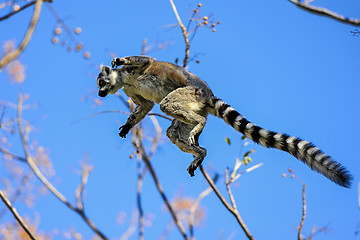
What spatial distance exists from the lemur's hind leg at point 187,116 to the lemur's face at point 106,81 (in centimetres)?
116

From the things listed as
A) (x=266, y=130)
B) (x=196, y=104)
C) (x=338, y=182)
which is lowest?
(x=338, y=182)

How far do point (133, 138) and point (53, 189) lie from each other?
2750 millimetres

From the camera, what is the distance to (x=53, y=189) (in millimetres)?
12648

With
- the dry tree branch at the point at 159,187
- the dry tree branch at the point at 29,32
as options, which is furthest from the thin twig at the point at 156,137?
the dry tree branch at the point at 29,32

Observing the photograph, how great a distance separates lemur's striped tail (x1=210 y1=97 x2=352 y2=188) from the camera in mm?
6023

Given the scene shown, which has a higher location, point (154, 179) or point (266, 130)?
point (154, 179)

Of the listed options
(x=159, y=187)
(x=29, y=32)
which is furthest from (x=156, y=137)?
(x=29, y=32)

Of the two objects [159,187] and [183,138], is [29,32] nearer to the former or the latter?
[183,138]

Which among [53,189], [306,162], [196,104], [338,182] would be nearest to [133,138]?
[53,189]

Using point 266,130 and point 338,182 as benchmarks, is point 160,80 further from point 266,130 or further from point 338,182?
point 338,182

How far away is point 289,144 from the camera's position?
7379 millimetres

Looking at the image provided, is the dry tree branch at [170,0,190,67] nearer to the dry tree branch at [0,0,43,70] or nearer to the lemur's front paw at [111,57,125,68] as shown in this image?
the lemur's front paw at [111,57,125,68]

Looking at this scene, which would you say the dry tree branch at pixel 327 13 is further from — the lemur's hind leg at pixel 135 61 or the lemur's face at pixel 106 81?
the lemur's face at pixel 106 81

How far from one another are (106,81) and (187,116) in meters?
1.76
